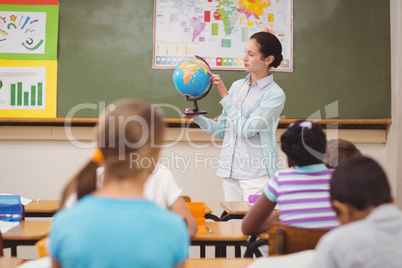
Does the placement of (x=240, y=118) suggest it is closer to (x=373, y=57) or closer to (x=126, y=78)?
(x=126, y=78)

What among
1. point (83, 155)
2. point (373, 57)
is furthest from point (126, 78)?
point (373, 57)

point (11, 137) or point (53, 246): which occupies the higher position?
point (11, 137)

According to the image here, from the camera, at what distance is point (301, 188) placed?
184 centimetres

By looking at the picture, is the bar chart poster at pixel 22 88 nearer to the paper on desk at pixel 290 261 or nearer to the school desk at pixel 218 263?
the school desk at pixel 218 263

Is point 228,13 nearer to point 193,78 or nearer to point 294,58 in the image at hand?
point 294,58

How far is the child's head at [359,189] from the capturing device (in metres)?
1.26

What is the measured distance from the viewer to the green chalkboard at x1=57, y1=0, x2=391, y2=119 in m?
3.96

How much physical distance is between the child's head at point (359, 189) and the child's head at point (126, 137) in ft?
1.85

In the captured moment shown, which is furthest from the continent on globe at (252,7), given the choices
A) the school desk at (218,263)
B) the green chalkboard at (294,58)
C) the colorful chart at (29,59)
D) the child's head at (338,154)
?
the school desk at (218,263)

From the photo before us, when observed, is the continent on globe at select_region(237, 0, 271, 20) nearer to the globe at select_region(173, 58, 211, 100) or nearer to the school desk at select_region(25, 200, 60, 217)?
the globe at select_region(173, 58, 211, 100)

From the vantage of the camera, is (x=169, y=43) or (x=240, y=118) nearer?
(x=240, y=118)

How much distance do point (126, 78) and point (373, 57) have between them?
7.15 ft

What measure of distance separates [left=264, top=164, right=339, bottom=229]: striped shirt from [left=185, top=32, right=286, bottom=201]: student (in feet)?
3.38

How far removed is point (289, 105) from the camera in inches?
159
